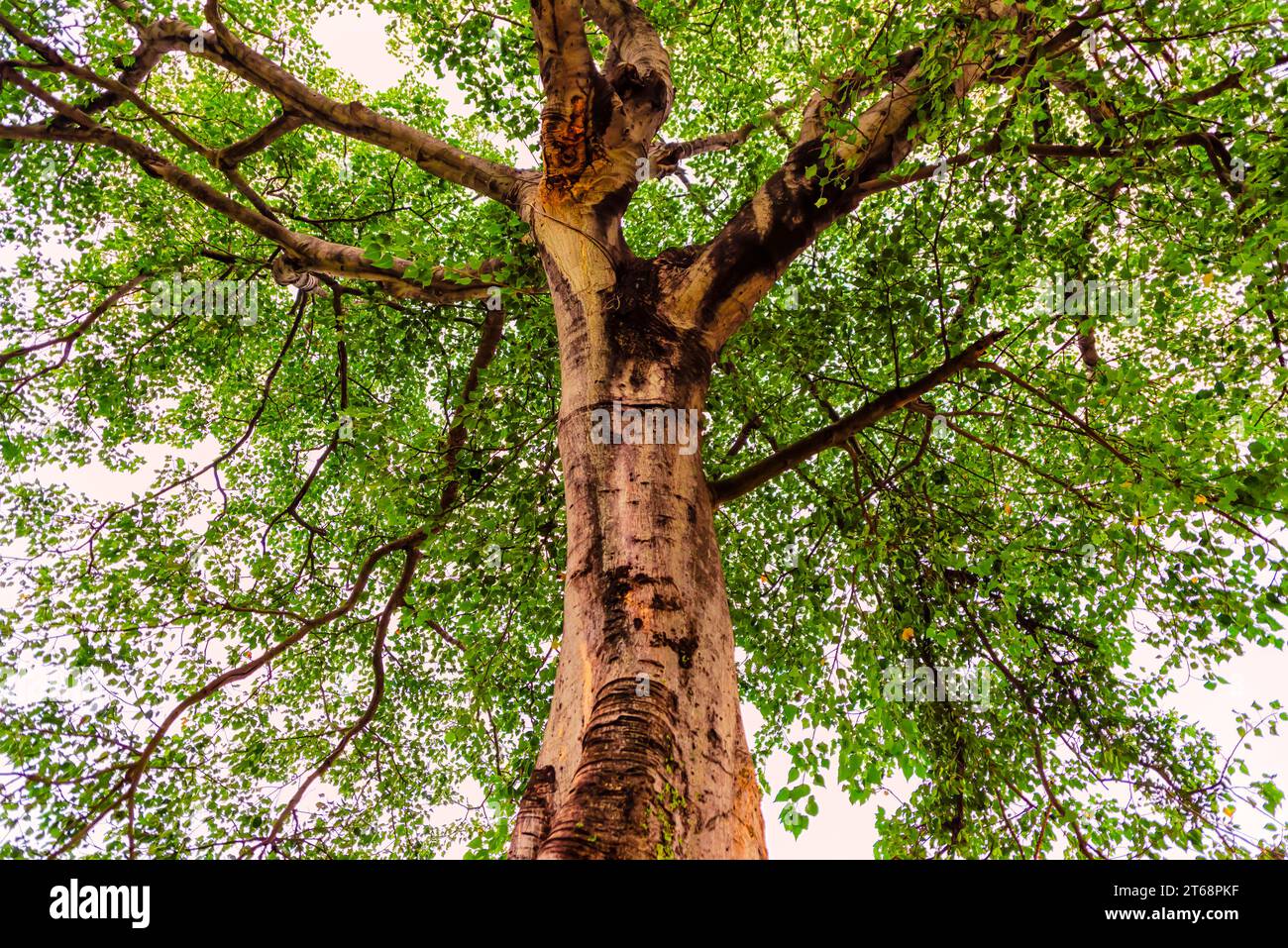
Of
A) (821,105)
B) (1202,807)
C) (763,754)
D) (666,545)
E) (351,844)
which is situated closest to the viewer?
(666,545)

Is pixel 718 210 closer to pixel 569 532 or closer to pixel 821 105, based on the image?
pixel 821 105

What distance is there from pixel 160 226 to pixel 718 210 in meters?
7.88

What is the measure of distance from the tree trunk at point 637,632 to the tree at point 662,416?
0.07 ft

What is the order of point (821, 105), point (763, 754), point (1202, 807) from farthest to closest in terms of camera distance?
1. point (763, 754)
2. point (1202, 807)
3. point (821, 105)

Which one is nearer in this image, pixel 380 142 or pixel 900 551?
pixel 380 142

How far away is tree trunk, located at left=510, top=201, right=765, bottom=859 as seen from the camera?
2260mm

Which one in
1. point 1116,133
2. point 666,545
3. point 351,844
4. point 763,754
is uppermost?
point 1116,133

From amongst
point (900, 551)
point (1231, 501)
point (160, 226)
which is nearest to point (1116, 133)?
point (1231, 501)

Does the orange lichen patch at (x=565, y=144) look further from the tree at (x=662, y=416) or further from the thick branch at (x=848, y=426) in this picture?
the thick branch at (x=848, y=426)

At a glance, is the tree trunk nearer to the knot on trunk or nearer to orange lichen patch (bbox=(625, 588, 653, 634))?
orange lichen patch (bbox=(625, 588, 653, 634))

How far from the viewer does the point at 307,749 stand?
26.7 feet

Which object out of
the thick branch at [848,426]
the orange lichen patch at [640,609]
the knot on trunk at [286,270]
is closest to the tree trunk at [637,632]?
the orange lichen patch at [640,609]

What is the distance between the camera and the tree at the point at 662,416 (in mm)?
3934

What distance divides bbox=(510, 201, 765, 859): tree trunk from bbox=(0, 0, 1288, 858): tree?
21 millimetres
